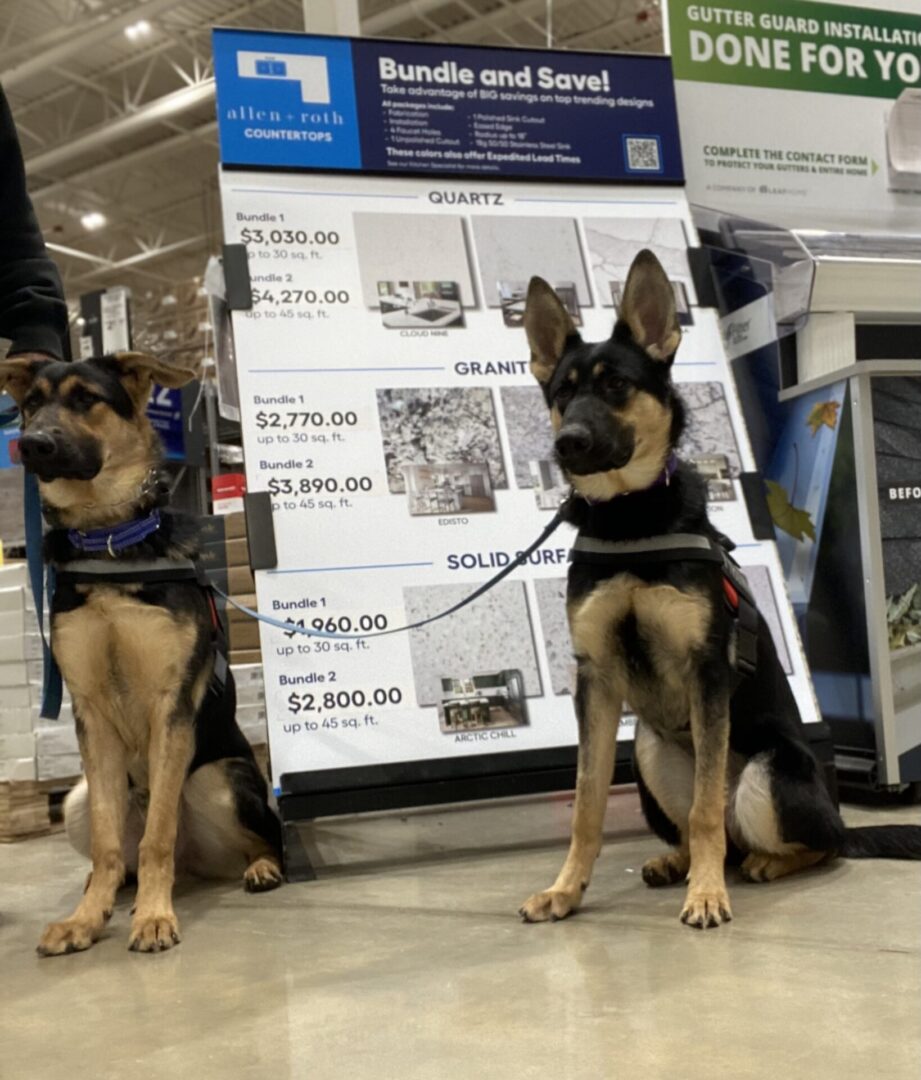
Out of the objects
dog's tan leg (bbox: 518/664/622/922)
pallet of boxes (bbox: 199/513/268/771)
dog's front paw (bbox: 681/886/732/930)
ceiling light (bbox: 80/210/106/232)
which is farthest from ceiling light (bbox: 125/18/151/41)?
dog's front paw (bbox: 681/886/732/930)

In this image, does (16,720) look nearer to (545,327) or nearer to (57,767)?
(57,767)

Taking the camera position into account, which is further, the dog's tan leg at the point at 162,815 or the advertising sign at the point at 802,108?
the advertising sign at the point at 802,108

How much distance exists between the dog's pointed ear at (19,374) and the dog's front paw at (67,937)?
1284 mm

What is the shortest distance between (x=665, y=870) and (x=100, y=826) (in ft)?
4.59

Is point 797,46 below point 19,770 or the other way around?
the other way around

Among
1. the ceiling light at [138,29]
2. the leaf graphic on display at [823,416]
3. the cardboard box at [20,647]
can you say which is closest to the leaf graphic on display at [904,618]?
the leaf graphic on display at [823,416]

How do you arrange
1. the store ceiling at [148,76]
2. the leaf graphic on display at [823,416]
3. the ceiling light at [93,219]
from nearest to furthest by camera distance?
the leaf graphic on display at [823,416]
the store ceiling at [148,76]
the ceiling light at [93,219]

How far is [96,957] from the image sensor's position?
228cm

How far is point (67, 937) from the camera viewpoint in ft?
7.68

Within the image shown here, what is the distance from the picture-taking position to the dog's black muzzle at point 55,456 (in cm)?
243

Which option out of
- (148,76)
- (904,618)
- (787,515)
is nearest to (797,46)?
(787,515)

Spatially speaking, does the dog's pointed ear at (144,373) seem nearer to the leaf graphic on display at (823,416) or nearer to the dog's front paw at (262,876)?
the dog's front paw at (262,876)

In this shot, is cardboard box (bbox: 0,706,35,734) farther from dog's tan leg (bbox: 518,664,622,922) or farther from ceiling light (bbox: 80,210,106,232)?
ceiling light (bbox: 80,210,106,232)

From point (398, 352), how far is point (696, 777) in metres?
1.80
